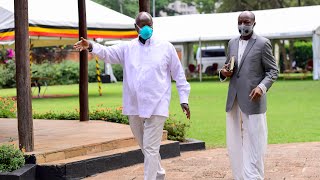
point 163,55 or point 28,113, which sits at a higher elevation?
point 163,55

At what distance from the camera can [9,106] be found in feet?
44.9

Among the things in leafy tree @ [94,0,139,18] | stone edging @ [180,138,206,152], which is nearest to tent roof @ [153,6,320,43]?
stone edging @ [180,138,206,152]

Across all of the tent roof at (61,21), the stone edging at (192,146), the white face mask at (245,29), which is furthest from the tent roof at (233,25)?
the white face mask at (245,29)

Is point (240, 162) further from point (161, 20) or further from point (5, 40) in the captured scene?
point (161, 20)

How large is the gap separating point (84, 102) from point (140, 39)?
4.99 metres

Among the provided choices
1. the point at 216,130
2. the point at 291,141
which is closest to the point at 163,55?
the point at 291,141

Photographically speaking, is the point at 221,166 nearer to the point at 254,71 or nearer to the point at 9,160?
the point at 254,71

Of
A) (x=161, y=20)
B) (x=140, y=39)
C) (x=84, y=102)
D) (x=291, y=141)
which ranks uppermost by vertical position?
(x=161, y=20)

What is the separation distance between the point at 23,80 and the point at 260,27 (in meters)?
25.9

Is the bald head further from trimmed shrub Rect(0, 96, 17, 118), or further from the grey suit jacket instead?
trimmed shrub Rect(0, 96, 17, 118)

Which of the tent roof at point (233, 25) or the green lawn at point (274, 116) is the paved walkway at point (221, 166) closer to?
the green lawn at point (274, 116)

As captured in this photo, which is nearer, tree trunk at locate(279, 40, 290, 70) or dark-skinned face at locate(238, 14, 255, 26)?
dark-skinned face at locate(238, 14, 255, 26)

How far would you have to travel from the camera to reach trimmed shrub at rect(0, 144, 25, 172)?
653 cm

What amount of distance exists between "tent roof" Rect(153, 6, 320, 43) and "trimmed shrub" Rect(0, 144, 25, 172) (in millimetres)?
25353
